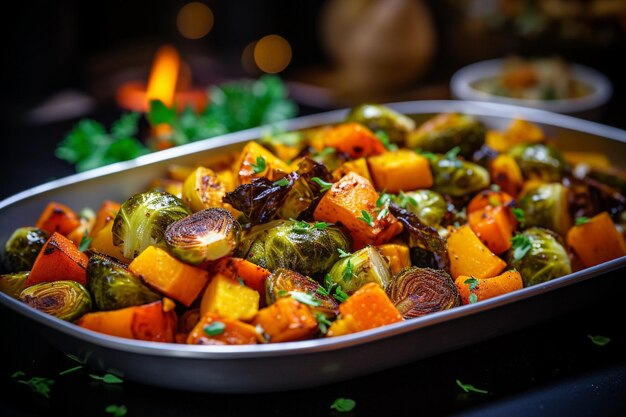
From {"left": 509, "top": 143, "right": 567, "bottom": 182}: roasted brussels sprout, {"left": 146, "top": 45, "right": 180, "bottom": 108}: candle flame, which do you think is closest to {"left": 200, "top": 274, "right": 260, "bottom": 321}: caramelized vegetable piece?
{"left": 509, "top": 143, "right": 567, "bottom": 182}: roasted brussels sprout

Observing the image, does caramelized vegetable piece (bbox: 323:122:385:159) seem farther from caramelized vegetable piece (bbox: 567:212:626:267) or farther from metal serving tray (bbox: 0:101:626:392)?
metal serving tray (bbox: 0:101:626:392)

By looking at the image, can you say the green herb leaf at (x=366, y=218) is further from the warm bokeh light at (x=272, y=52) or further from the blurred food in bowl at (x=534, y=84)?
the warm bokeh light at (x=272, y=52)

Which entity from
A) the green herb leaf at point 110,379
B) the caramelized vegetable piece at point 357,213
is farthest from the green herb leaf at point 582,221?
the green herb leaf at point 110,379

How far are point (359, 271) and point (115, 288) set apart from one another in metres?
0.71

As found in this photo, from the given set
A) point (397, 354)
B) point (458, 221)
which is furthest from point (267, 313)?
point (458, 221)

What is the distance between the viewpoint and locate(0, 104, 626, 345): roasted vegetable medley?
188 cm

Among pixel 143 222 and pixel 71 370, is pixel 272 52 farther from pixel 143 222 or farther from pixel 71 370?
pixel 71 370

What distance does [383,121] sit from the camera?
299cm

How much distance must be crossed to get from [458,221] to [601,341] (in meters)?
0.65

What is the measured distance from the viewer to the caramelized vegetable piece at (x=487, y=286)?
208 centimetres

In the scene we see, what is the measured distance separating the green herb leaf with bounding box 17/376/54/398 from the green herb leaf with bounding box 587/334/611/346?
1.68m

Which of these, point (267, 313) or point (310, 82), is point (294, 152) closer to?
point (267, 313)

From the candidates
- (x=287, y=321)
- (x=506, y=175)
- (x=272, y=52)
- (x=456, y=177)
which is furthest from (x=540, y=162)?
(x=272, y=52)

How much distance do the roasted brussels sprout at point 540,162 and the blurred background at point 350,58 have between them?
62.7 inches
